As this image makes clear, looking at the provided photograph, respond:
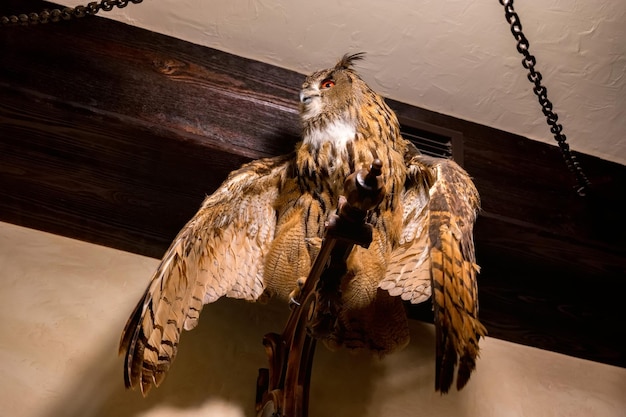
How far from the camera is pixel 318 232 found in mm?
1107

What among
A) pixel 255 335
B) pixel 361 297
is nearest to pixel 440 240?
pixel 361 297

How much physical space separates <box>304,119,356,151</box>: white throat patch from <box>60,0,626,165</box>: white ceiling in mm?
438

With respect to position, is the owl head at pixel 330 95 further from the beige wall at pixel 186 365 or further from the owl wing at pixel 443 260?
the beige wall at pixel 186 365

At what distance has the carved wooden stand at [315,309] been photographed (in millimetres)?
794

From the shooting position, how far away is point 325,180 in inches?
44.8

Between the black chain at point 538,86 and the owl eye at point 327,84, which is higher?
the owl eye at point 327,84

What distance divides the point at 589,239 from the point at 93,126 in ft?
4.31

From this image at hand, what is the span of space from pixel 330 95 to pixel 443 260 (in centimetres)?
51

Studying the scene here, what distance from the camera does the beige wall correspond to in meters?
1.22

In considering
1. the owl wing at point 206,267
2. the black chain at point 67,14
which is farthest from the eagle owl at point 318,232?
the black chain at point 67,14

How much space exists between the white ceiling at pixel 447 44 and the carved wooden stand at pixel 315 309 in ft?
2.59

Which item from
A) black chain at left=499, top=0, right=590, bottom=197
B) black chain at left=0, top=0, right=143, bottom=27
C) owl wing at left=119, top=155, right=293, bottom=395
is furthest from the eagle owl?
black chain at left=0, top=0, right=143, bottom=27

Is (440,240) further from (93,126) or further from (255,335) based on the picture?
(93,126)

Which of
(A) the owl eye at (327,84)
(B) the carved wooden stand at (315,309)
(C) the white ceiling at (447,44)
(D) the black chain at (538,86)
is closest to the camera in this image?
(B) the carved wooden stand at (315,309)
